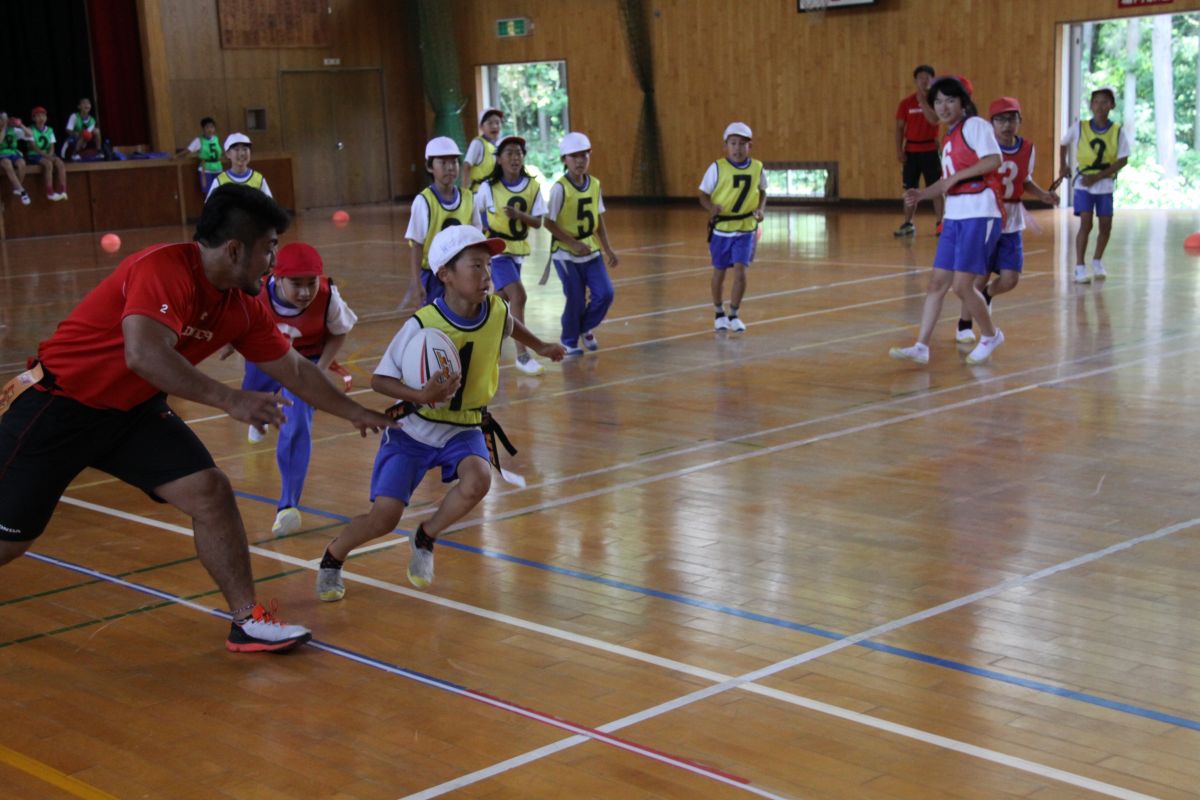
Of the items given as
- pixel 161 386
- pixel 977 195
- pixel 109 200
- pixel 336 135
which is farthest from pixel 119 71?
pixel 161 386

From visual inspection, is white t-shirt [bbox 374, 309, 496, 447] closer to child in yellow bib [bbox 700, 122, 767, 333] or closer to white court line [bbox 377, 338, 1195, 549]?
white court line [bbox 377, 338, 1195, 549]

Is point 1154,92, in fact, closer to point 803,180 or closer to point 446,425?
point 803,180

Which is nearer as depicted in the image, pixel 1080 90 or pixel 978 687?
pixel 978 687

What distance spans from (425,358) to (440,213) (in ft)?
16.8

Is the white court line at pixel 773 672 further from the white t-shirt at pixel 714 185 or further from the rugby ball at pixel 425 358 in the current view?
the white t-shirt at pixel 714 185

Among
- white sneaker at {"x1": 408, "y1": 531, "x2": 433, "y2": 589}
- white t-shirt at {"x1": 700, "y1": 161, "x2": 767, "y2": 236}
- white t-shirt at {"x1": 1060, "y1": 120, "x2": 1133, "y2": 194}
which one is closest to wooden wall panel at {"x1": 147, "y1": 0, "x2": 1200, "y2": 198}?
white t-shirt at {"x1": 1060, "y1": 120, "x2": 1133, "y2": 194}

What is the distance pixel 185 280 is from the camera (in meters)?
4.53

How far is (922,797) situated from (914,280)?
1141 cm

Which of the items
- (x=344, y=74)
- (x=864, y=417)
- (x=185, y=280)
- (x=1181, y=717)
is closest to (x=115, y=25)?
(x=344, y=74)

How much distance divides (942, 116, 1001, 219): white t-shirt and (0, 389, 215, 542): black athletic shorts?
21.1 ft

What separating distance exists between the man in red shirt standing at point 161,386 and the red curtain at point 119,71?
24.3 metres

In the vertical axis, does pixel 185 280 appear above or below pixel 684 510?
above

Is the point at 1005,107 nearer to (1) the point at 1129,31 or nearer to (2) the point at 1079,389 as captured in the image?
(2) the point at 1079,389

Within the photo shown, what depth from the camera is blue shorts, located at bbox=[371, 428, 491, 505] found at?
5.43 m
